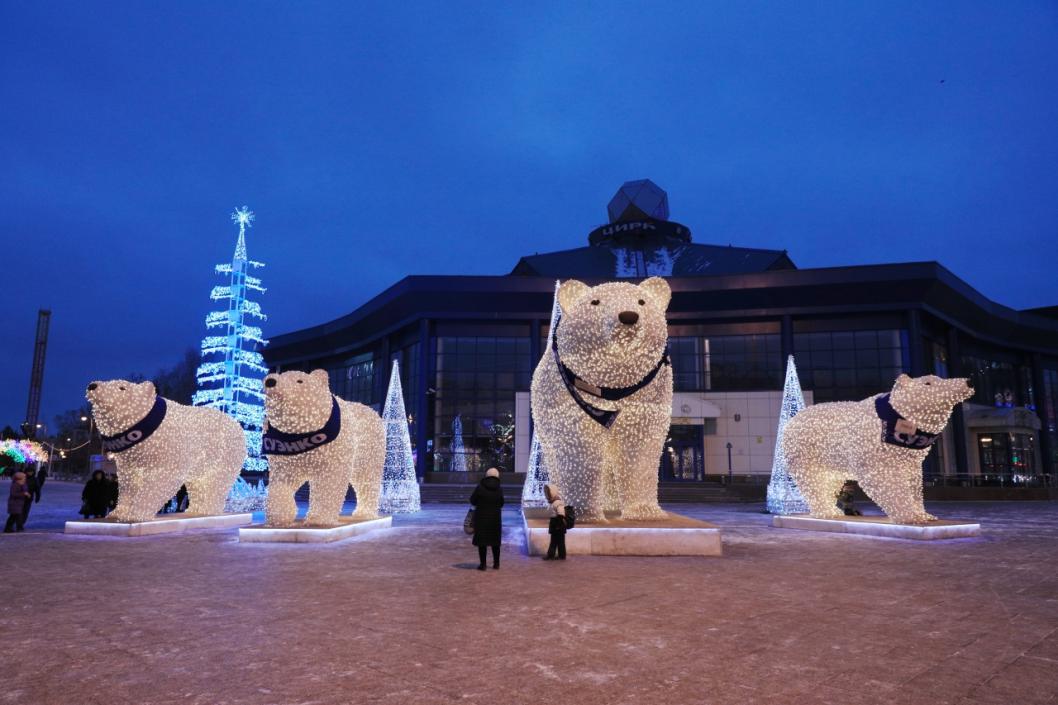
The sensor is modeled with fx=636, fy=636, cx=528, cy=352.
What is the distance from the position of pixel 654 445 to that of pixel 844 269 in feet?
76.9

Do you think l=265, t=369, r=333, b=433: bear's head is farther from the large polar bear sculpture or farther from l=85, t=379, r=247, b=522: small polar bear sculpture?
the large polar bear sculpture

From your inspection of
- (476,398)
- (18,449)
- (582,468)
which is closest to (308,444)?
(582,468)

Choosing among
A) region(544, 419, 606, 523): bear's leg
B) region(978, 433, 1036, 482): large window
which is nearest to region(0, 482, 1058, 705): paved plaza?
region(544, 419, 606, 523): bear's leg

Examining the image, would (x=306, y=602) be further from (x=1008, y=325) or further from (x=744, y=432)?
(x=1008, y=325)

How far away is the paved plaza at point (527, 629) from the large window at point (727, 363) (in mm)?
23230

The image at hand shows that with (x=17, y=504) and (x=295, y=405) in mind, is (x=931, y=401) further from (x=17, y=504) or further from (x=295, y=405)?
(x=17, y=504)

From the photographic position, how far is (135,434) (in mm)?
8312

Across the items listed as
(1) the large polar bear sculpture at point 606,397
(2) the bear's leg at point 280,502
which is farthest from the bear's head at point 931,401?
(2) the bear's leg at point 280,502

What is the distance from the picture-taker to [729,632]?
11.9 ft

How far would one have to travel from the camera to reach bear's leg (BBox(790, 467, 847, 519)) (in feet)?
30.9

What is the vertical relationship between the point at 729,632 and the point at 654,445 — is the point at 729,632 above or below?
below

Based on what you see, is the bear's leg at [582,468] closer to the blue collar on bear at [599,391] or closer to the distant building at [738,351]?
the blue collar on bear at [599,391]

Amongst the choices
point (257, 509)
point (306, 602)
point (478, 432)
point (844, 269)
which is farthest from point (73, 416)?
point (306, 602)

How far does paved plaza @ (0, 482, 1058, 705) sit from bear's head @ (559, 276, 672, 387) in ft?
6.32
